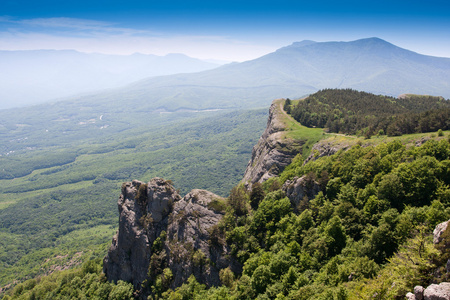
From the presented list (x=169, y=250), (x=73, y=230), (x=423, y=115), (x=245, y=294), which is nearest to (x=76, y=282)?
(x=169, y=250)

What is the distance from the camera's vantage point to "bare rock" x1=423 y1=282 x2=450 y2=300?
14.6 meters

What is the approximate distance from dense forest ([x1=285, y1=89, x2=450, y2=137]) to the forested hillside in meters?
9.38

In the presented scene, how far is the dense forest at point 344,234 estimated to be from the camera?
21.8m

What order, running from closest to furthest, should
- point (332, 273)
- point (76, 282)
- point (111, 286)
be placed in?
1. point (332, 273)
2. point (111, 286)
3. point (76, 282)

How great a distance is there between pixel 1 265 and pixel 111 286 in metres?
143

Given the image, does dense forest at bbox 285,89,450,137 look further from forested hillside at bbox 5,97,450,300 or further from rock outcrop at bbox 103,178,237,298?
rock outcrop at bbox 103,178,237,298

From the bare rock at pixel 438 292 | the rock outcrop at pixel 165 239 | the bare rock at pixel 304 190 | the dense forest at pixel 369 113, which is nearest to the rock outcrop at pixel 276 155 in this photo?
the dense forest at pixel 369 113

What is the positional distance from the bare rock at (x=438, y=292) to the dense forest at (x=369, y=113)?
169 ft

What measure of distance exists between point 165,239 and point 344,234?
33241 mm

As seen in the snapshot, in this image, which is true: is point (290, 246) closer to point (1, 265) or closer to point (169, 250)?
point (169, 250)

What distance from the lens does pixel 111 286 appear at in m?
53.6

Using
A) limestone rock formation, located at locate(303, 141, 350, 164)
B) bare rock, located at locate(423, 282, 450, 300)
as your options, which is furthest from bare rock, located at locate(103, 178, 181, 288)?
bare rock, located at locate(423, 282, 450, 300)

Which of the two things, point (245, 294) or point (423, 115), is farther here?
point (423, 115)

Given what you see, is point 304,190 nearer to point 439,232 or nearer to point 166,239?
point 439,232
